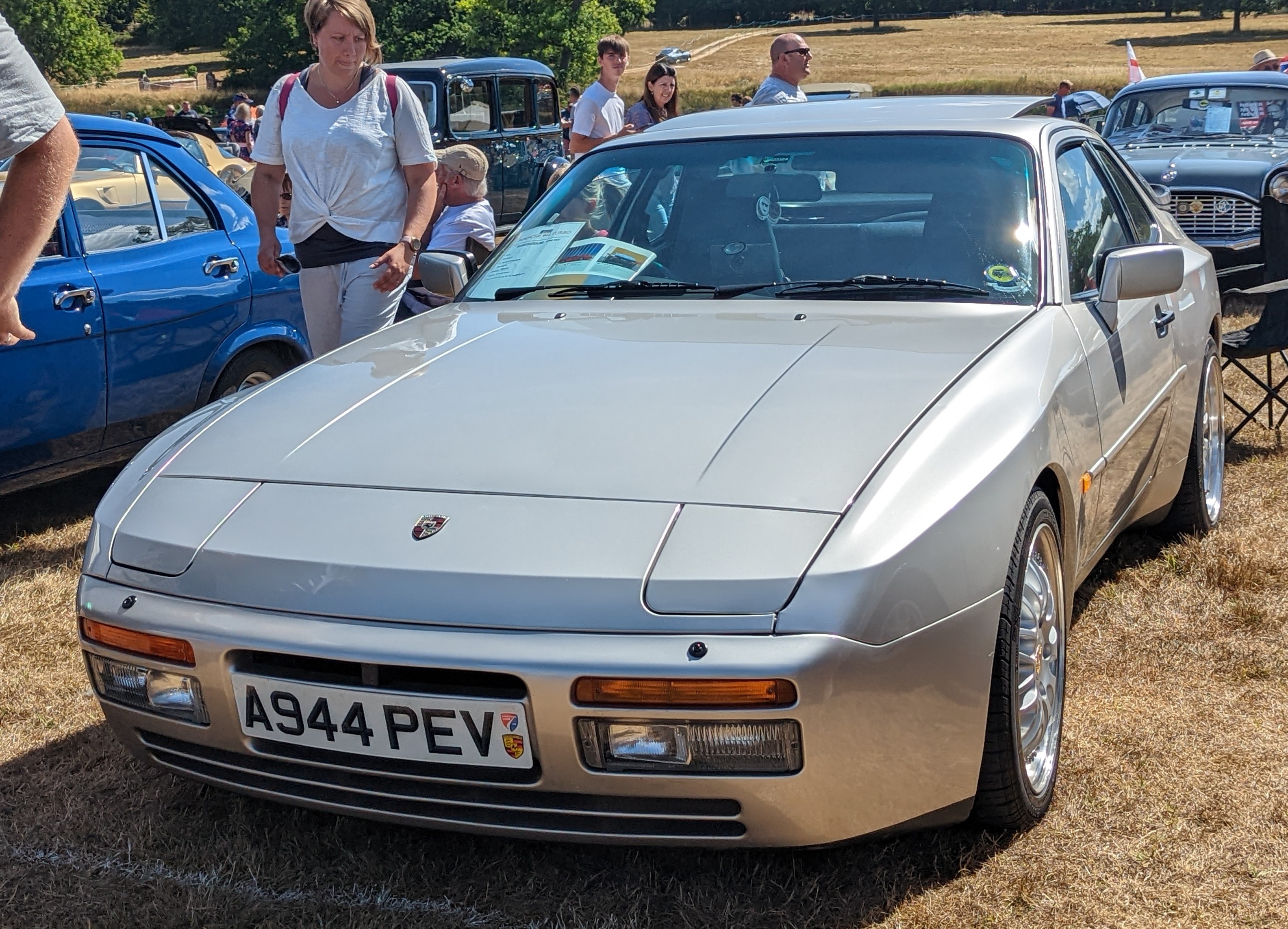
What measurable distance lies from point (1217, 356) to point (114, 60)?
79.8 metres

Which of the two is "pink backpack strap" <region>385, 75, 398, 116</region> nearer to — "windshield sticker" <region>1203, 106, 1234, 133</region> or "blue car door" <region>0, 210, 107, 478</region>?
"blue car door" <region>0, 210, 107, 478</region>

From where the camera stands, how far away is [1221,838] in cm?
268

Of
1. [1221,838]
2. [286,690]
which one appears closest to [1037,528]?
[1221,838]

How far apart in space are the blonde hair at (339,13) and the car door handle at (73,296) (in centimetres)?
124

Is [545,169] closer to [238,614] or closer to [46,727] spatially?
[46,727]

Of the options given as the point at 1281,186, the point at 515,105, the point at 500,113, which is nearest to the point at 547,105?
the point at 515,105

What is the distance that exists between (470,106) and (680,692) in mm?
13124

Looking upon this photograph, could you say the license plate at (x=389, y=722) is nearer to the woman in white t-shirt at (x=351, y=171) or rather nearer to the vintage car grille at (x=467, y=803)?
the vintage car grille at (x=467, y=803)

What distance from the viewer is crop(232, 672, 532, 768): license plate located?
7.05ft

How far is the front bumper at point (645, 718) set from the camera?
2.07 meters

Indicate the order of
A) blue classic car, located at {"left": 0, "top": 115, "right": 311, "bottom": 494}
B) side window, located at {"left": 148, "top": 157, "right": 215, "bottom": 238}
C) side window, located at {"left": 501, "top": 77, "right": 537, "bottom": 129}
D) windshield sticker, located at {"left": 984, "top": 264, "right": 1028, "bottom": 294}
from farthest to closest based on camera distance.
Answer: side window, located at {"left": 501, "top": 77, "right": 537, "bottom": 129}, side window, located at {"left": 148, "top": 157, "right": 215, "bottom": 238}, blue classic car, located at {"left": 0, "top": 115, "right": 311, "bottom": 494}, windshield sticker, located at {"left": 984, "top": 264, "right": 1028, "bottom": 294}

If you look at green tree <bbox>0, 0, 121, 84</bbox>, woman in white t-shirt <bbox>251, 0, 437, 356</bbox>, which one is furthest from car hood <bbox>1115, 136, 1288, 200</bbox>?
green tree <bbox>0, 0, 121, 84</bbox>

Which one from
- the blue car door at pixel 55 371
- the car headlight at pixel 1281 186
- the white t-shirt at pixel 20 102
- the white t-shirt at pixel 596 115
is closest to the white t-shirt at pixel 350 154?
the blue car door at pixel 55 371

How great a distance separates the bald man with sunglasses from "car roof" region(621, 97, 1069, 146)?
11.7 feet
